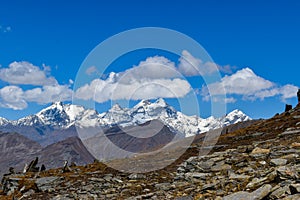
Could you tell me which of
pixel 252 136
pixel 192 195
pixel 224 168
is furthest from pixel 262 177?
pixel 252 136

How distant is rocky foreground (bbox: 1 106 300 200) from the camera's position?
50.9ft

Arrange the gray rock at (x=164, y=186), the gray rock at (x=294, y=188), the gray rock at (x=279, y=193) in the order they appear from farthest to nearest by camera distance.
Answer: the gray rock at (x=164, y=186) → the gray rock at (x=279, y=193) → the gray rock at (x=294, y=188)

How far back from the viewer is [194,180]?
68.7 ft

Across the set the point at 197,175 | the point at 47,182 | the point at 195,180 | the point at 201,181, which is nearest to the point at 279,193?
the point at 201,181

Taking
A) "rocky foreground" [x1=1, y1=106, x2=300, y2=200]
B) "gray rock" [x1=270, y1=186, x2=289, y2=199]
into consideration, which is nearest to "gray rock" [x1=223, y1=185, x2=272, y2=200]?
"rocky foreground" [x1=1, y1=106, x2=300, y2=200]

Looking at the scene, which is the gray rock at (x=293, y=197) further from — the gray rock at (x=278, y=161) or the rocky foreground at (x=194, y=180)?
the gray rock at (x=278, y=161)

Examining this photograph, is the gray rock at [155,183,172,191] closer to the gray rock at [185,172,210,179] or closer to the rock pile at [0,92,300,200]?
the rock pile at [0,92,300,200]

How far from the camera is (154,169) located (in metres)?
27.3

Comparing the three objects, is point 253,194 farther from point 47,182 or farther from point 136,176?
point 47,182

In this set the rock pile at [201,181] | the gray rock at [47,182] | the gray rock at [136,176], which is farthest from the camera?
the gray rock at [47,182]

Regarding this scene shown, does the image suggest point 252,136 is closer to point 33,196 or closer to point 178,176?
point 178,176

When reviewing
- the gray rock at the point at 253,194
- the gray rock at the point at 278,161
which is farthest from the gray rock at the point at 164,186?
the gray rock at the point at 253,194

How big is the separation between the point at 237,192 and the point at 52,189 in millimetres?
14352

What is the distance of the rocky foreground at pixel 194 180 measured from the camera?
611 inches
